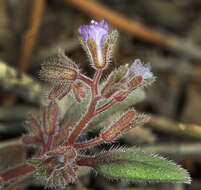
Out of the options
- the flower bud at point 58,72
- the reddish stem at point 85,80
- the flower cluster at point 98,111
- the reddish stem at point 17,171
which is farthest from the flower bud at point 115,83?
the reddish stem at point 17,171

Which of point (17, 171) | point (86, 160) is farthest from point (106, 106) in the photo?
point (17, 171)

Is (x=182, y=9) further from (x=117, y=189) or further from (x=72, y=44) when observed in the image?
(x=117, y=189)

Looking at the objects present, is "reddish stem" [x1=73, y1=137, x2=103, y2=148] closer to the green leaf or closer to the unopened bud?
the green leaf

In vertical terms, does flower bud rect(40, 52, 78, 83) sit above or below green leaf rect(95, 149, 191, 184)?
above

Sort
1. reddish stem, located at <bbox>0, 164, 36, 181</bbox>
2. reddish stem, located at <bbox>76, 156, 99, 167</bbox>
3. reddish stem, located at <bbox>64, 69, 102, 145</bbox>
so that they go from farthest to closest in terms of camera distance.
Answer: reddish stem, located at <bbox>0, 164, 36, 181</bbox>, reddish stem, located at <bbox>76, 156, 99, 167</bbox>, reddish stem, located at <bbox>64, 69, 102, 145</bbox>

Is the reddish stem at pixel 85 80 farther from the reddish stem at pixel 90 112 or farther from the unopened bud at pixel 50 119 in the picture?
the unopened bud at pixel 50 119

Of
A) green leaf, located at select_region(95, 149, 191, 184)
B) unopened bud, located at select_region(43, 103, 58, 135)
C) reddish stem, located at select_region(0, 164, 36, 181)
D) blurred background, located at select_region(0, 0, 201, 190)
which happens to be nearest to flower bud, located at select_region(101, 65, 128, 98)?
green leaf, located at select_region(95, 149, 191, 184)

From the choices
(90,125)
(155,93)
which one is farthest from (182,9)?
(90,125)
